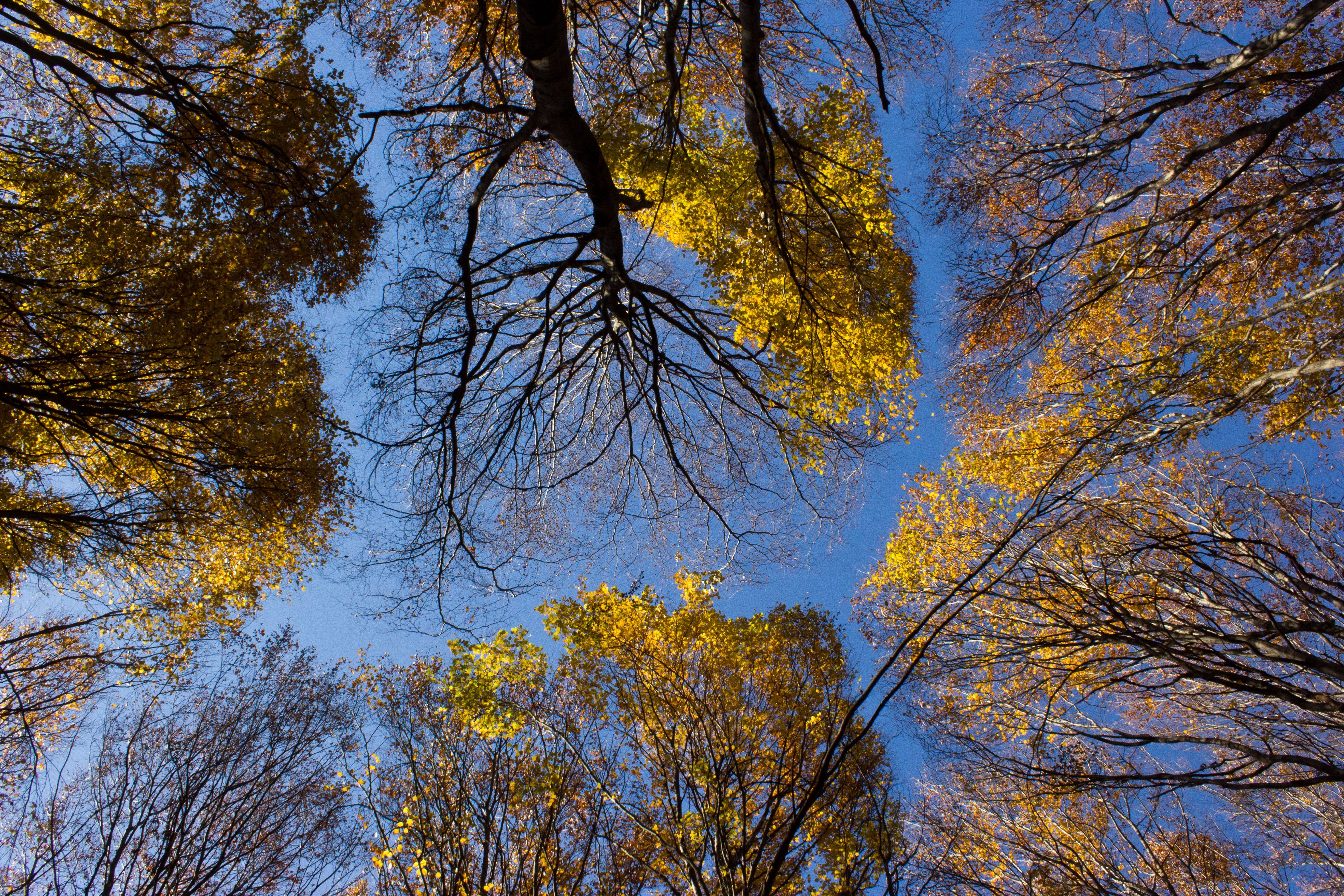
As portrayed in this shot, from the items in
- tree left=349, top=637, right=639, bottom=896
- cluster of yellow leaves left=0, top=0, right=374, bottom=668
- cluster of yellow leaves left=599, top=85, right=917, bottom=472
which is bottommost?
tree left=349, top=637, right=639, bottom=896

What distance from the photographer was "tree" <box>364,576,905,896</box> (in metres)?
3.53

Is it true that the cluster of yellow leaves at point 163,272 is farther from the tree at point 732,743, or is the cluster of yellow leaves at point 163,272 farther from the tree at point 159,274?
the tree at point 732,743

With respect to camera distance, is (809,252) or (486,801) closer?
(486,801)

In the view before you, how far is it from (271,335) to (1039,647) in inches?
331

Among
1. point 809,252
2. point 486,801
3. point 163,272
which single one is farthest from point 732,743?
point 163,272

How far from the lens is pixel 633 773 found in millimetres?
5688

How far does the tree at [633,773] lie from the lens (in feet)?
11.6

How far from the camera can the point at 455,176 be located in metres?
5.48

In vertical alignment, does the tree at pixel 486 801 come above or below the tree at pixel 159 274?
below

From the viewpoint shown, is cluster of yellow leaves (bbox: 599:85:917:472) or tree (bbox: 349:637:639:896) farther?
cluster of yellow leaves (bbox: 599:85:917:472)

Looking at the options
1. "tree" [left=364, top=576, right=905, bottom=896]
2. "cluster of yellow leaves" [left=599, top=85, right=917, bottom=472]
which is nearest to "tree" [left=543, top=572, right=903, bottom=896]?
"tree" [left=364, top=576, right=905, bottom=896]

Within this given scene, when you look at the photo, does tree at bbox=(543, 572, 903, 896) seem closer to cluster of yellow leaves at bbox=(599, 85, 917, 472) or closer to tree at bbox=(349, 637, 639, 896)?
tree at bbox=(349, 637, 639, 896)

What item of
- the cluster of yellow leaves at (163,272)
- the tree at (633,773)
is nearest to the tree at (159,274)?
the cluster of yellow leaves at (163,272)

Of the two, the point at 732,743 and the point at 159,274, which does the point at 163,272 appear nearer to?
the point at 159,274
